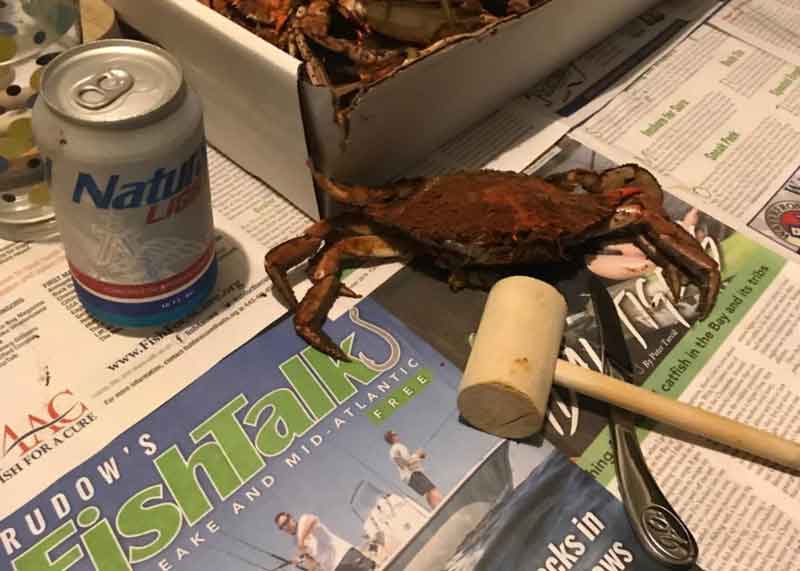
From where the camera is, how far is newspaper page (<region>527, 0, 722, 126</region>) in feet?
3.18

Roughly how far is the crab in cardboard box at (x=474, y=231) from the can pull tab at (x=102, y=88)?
23 centimetres

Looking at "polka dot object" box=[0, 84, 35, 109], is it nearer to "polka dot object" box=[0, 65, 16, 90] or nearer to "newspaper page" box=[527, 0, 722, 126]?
"polka dot object" box=[0, 65, 16, 90]

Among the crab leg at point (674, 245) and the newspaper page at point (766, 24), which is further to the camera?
the newspaper page at point (766, 24)

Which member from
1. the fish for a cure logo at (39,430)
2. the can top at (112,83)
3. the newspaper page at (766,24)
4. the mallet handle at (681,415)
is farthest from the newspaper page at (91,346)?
the newspaper page at (766,24)

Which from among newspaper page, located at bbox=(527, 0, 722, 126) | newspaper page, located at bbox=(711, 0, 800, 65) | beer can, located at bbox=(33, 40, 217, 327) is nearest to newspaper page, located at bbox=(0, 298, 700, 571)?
beer can, located at bbox=(33, 40, 217, 327)

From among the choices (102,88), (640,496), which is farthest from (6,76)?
(640,496)

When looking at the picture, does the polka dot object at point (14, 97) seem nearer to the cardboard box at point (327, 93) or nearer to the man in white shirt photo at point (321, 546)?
the cardboard box at point (327, 93)

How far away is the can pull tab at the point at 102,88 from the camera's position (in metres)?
0.53

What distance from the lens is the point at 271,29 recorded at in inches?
33.5

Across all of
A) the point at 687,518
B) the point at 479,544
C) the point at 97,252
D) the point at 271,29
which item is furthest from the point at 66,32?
the point at 687,518

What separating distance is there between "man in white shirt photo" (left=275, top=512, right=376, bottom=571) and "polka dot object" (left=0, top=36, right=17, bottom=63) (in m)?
0.52

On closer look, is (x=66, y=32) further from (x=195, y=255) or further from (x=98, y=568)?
(x=98, y=568)

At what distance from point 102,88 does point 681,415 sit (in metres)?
0.52

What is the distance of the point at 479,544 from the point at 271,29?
0.59 metres
